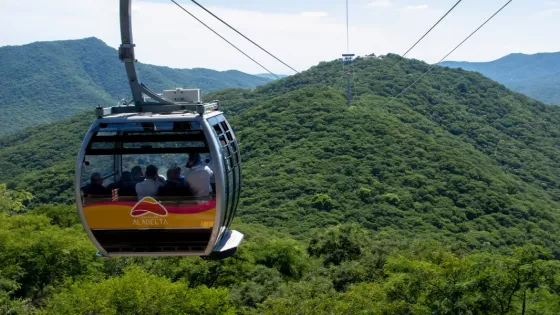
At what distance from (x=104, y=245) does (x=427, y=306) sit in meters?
12.8

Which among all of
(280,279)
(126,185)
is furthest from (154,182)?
(280,279)

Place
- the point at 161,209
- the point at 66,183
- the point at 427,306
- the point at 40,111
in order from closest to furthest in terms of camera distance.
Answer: the point at 161,209, the point at 427,306, the point at 66,183, the point at 40,111

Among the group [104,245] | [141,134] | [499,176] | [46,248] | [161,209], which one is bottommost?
[499,176]

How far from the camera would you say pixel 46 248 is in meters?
25.8

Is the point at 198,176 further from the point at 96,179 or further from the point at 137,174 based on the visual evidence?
the point at 96,179

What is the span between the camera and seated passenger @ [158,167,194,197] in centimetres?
761

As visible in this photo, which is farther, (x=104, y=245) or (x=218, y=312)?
(x=218, y=312)

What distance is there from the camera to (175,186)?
769 cm

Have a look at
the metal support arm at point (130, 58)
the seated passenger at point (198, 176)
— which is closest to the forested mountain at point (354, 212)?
the seated passenger at point (198, 176)

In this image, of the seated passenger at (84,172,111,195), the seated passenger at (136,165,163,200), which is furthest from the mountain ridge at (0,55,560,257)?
the seated passenger at (84,172,111,195)

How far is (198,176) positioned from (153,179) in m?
0.59

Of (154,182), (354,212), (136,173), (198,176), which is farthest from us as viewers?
(354,212)

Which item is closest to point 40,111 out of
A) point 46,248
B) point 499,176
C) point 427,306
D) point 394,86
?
point 394,86

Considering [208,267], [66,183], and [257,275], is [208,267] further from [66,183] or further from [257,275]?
[66,183]
